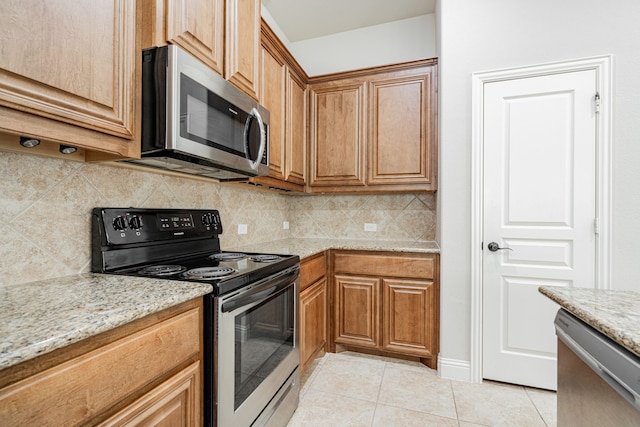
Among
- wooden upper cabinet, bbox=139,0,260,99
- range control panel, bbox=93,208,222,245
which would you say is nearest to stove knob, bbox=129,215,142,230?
range control panel, bbox=93,208,222,245

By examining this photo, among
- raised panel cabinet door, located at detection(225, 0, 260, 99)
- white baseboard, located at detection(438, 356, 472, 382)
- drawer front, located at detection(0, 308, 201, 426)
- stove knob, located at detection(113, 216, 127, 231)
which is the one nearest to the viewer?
drawer front, located at detection(0, 308, 201, 426)

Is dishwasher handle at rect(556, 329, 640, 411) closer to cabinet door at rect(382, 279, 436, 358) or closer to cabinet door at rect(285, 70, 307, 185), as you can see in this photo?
cabinet door at rect(382, 279, 436, 358)

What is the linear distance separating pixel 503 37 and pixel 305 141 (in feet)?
5.28

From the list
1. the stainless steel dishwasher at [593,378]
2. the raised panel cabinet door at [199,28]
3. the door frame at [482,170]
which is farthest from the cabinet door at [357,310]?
the raised panel cabinet door at [199,28]

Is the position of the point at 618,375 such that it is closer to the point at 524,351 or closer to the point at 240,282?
the point at 240,282

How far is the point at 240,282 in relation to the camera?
1.17 metres

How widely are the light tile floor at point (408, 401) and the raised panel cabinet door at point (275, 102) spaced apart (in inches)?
58.0

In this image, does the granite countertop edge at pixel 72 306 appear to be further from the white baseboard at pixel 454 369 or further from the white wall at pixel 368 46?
the white wall at pixel 368 46

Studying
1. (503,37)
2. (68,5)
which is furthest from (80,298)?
(503,37)

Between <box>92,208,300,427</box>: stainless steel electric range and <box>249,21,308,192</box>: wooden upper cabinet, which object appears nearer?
<box>92,208,300,427</box>: stainless steel electric range

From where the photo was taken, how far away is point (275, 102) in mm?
2168

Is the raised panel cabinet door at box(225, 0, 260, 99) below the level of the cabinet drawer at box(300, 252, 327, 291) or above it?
above

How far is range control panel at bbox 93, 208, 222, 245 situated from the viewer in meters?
1.24

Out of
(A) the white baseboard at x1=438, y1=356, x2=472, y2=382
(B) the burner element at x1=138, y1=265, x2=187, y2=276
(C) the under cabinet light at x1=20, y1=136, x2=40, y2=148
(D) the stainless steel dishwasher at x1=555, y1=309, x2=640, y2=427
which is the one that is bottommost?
(A) the white baseboard at x1=438, y1=356, x2=472, y2=382
